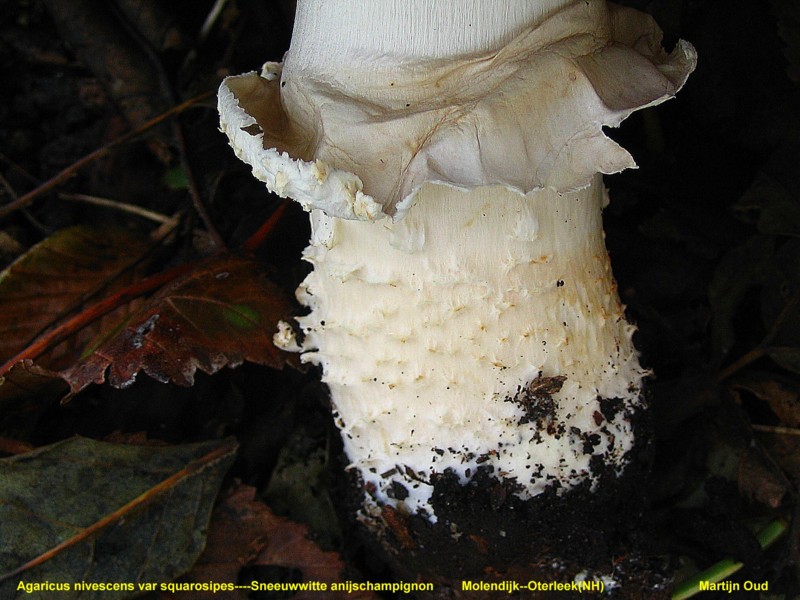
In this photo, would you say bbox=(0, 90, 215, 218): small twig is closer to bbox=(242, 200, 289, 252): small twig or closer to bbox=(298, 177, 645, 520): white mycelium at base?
bbox=(242, 200, 289, 252): small twig

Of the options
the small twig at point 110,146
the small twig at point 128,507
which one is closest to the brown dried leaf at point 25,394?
the small twig at point 128,507

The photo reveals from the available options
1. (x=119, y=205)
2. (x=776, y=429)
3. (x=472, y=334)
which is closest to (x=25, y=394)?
(x=119, y=205)

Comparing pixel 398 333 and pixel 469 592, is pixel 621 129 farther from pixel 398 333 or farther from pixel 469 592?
pixel 469 592

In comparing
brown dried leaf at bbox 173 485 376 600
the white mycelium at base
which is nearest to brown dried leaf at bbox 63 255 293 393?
the white mycelium at base

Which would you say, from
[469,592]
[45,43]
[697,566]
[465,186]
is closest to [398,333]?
[465,186]

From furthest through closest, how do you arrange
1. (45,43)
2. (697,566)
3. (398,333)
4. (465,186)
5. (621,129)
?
1. (45,43)
2. (621,129)
3. (697,566)
4. (398,333)
5. (465,186)

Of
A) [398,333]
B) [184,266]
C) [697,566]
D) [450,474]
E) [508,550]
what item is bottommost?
[697,566]
